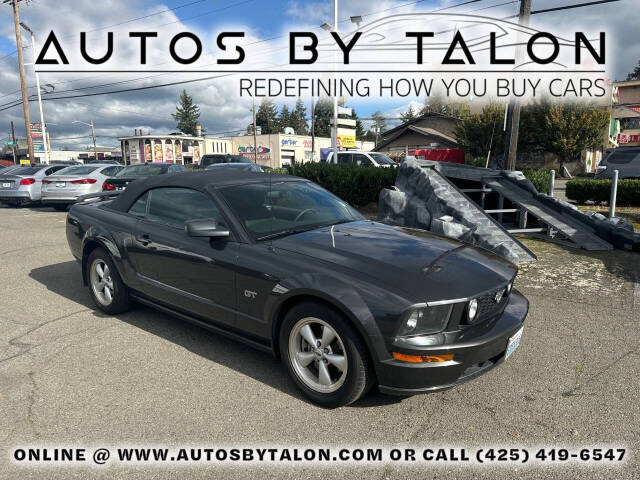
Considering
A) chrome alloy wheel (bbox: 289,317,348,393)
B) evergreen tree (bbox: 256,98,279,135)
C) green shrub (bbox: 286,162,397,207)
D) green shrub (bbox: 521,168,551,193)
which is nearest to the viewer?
chrome alloy wheel (bbox: 289,317,348,393)

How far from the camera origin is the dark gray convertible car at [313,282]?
8.86ft

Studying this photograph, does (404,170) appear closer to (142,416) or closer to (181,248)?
(181,248)

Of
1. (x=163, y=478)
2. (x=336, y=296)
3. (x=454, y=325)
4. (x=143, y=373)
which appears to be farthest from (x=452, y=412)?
(x=143, y=373)

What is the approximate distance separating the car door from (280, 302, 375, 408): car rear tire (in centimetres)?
61

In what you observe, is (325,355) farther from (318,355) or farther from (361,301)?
(361,301)

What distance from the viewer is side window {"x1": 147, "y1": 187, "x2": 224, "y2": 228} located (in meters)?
3.83

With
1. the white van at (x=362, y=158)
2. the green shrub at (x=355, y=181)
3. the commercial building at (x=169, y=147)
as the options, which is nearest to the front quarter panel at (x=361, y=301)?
the green shrub at (x=355, y=181)

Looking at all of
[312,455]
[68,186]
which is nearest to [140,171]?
[68,186]

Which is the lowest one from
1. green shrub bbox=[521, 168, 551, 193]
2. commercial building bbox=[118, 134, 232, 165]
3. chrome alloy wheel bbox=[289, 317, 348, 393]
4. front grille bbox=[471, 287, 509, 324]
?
chrome alloy wheel bbox=[289, 317, 348, 393]

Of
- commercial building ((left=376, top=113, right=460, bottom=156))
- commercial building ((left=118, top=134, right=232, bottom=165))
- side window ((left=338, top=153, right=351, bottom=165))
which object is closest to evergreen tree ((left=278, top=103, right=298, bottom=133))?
commercial building ((left=118, top=134, right=232, bottom=165))

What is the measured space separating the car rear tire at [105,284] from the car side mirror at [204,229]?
1.51 metres

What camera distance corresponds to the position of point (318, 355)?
299 centimetres

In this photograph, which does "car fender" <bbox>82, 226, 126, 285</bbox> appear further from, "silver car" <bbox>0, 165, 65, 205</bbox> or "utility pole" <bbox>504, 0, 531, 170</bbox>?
"utility pole" <bbox>504, 0, 531, 170</bbox>

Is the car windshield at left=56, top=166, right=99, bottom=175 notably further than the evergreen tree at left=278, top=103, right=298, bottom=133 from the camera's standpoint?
No
